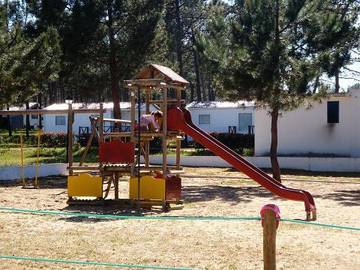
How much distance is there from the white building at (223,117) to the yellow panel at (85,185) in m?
23.1

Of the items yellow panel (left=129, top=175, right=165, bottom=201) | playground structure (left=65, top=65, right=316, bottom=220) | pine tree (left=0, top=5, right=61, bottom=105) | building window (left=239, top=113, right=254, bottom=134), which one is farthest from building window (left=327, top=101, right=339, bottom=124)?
yellow panel (left=129, top=175, right=165, bottom=201)

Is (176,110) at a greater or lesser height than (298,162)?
greater

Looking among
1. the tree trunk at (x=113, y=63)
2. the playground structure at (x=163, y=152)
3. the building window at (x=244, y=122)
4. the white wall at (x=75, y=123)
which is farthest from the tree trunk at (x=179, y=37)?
the playground structure at (x=163, y=152)

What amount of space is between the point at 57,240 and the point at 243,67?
10493 millimetres

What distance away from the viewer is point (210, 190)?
663 inches

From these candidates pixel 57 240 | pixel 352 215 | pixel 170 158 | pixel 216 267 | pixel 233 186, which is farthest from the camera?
pixel 170 158

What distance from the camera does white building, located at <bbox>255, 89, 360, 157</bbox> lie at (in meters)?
25.7

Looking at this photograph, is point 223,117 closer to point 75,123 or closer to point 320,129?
point 75,123

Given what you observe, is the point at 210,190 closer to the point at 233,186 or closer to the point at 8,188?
the point at 233,186

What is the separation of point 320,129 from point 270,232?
22160mm

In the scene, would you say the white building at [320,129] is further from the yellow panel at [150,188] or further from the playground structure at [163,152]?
the yellow panel at [150,188]

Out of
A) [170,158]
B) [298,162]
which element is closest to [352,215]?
[298,162]

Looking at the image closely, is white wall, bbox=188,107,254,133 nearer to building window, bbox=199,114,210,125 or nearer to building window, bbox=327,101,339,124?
building window, bbox=199,114,210,125

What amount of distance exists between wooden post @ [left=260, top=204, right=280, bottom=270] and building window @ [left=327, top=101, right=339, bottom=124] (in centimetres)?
2195
